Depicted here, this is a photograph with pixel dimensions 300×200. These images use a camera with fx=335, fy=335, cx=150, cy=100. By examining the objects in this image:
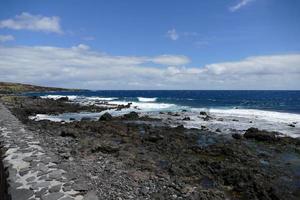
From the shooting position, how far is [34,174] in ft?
26.1

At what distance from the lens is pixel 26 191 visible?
22.9ft

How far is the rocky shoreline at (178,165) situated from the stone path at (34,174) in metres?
0.18

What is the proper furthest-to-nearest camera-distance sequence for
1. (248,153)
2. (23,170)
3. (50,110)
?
(50,110), (248,153), (23,170)

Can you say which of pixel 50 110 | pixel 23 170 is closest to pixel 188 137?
pixel 23 170

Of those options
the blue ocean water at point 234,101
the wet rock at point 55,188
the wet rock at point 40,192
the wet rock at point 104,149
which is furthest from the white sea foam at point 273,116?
the wet rock at point 40,192

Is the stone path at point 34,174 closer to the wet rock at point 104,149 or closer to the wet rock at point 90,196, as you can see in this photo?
the wet rock at point 90,196

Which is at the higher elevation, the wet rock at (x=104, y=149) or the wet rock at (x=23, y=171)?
the wet rock at (x=23, y=171)

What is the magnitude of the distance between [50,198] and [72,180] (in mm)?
1045

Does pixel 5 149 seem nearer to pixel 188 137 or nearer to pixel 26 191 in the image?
pixel 26 191

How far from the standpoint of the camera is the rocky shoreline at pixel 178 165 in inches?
380

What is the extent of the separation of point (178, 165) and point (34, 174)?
6.60m

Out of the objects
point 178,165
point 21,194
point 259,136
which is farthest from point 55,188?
point 259,136

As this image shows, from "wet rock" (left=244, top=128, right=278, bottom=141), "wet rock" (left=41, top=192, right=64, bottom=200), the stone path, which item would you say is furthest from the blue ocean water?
"wet rock" (left=41, top=192, right=64, bottom=200)

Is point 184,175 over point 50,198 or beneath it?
beneath
